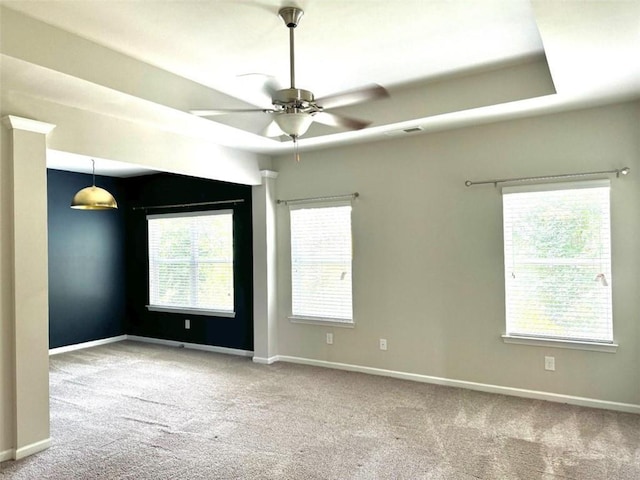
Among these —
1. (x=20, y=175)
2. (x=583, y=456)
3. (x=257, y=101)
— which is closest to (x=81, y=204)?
(x=20, y=175)

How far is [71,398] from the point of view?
432 centimetres

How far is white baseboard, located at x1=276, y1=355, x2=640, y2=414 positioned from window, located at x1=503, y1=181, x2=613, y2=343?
1.72 feet

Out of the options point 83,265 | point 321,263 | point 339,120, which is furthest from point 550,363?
point 83,265

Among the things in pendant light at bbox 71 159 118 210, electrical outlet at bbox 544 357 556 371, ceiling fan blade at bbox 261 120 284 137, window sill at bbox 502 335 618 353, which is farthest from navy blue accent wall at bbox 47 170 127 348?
electrical outlet at bbox 544 357 556 371

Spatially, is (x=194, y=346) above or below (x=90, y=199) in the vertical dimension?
below

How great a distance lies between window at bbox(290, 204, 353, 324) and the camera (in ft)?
16.9

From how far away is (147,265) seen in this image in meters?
7.13

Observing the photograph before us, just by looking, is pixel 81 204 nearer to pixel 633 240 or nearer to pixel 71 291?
pixel 71 291

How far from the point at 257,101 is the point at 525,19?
2.46 m

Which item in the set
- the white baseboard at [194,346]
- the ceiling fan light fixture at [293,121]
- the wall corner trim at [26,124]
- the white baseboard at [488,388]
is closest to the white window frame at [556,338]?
the white baseboard at [488,388]

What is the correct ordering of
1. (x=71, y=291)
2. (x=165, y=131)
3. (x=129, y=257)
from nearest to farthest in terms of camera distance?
1. (x=165, y=131)
2. (x=71, y=291)
3. (x=129, y=257)

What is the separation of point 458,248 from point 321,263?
1644 mm

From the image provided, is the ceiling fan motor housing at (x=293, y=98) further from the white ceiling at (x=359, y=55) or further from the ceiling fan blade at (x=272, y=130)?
the ceiling fan blade at (x=272, y=130)

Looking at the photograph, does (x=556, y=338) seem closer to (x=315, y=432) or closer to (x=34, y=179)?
(x=315, y=432)
